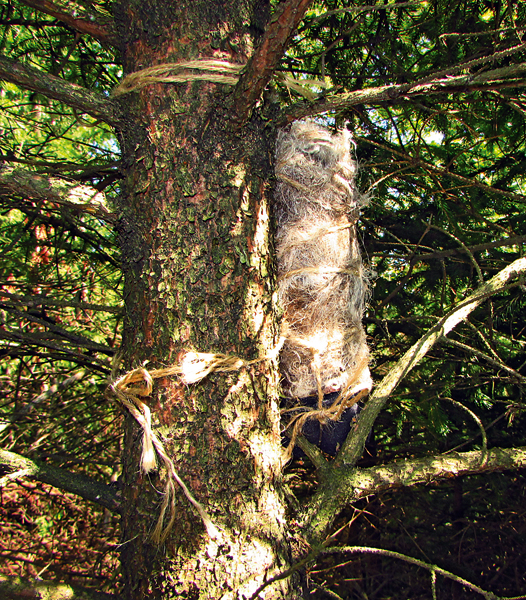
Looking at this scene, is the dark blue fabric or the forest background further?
the forest background

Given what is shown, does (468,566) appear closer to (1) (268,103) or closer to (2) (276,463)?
(2) (276,463)

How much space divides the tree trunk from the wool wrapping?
0.30m

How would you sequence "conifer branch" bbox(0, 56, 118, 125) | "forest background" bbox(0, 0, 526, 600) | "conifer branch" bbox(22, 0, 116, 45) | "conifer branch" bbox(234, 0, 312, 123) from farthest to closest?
"forest background" bbox(0, 0, 526, 600) < "conifer branch" bbox(22, 0, 116, 45) < "conifer branch" bbox(0, 56, 118, 125) < "conifer branch" bbox(234, 0, 312, 123)

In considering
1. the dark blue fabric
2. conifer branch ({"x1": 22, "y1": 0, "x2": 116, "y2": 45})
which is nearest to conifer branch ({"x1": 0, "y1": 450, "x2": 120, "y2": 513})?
the dark blue fabric

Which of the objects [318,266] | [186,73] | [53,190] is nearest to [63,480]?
[53,190]

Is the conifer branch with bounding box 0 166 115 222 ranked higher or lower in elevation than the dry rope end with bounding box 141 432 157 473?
higher

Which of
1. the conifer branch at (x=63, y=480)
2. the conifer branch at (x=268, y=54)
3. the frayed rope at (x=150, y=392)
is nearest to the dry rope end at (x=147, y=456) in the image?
the frayed rope at (x=150, y=392)

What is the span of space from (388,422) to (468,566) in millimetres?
1084

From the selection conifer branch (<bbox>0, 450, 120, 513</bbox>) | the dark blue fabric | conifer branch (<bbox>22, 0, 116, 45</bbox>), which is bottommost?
conifer branch (<bbox>0, 450, 120, 513</bbox>)

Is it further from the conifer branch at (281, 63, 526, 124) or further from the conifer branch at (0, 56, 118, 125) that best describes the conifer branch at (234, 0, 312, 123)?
the conifer branch at (0, 56, 118, 125)

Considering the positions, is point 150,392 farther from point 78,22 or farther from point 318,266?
point 78,22

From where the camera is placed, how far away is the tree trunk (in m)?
1.09

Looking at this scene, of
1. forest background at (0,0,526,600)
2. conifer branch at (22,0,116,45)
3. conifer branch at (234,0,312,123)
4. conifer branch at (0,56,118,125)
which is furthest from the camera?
forest background at (0,0,526,600)

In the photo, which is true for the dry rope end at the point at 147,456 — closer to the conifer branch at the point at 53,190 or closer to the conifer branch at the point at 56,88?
the conifer branch at the point at 53,190
